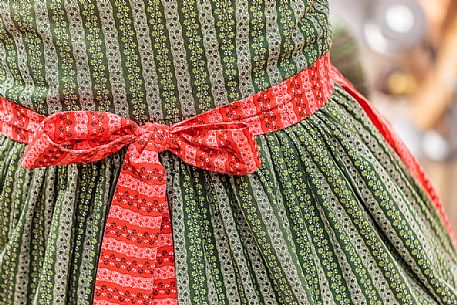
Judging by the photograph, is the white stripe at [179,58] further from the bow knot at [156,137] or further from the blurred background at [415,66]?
the blurred background at [415,66]

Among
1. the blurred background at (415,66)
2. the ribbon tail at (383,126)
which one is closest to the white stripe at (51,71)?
the ribbon tail at (383,126)

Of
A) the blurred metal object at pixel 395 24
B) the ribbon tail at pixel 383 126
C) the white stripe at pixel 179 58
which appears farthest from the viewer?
the blurred metal object at pixel 395 24

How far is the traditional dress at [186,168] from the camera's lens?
596 mm

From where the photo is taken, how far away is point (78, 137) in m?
0.60

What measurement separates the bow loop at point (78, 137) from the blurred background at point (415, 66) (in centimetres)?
94

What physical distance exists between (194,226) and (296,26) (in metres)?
0.21

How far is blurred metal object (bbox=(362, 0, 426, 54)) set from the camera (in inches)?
54.8

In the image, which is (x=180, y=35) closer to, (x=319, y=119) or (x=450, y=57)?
(x=319, y=119)

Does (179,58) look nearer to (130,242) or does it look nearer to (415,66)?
(130,242)

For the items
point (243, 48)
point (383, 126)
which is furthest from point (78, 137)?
point (383, 126)

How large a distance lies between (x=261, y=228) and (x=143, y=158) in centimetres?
12

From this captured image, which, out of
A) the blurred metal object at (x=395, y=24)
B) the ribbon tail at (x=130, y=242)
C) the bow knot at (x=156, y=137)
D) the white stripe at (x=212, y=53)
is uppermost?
the blurred metal object at (x=395, y=24)

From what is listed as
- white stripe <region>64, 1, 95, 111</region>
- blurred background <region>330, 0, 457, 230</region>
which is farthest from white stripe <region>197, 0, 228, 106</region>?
blurred background <region>330, 0, 457, 230</region>

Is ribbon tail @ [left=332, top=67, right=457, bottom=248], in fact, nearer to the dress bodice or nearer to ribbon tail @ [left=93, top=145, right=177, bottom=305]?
the dress bodice
